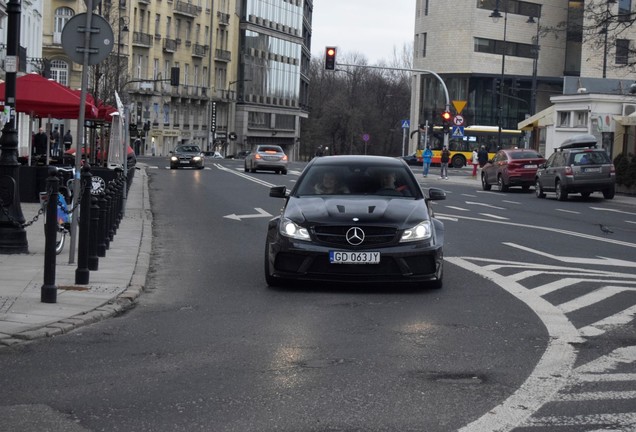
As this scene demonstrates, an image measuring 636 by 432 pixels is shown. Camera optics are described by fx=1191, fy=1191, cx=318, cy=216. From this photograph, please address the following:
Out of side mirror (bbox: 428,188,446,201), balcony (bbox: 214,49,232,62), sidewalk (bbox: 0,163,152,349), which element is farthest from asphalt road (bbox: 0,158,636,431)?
balcony (bbox: 214,49,232,62)

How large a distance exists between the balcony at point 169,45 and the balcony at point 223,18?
30.5 ft

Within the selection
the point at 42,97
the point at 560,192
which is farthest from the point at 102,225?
the point at 560,192

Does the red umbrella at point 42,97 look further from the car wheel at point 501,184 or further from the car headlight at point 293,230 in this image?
the car wheel at point 501,184

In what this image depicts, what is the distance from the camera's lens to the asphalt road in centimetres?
627

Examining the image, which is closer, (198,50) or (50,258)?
(50,258)

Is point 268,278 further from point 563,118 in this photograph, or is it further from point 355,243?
point 563,118

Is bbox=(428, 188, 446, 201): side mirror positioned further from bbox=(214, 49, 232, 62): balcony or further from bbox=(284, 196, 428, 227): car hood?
bbox=(214, 49, 232, 62): balcony

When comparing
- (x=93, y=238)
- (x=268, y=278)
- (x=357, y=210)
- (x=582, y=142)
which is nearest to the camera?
(x=357, y=210)

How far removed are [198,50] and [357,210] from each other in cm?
10489

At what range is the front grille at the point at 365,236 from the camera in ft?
38.1

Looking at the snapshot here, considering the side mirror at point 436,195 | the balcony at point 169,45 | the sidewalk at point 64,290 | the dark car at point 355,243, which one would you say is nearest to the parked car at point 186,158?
the sidewalk at point 64,290

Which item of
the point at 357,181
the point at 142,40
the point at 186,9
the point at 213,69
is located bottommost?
the point at 357,181

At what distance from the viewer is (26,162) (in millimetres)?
30422

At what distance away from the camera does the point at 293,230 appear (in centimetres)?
1177
